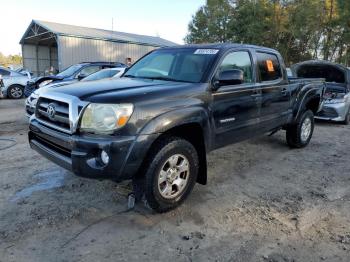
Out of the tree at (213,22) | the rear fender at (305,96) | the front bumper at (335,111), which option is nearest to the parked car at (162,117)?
the rear fender at (305,96)

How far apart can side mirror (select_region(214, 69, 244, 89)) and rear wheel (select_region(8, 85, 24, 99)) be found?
14150mm

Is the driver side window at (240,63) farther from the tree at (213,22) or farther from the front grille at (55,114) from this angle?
the tree at (213,22)

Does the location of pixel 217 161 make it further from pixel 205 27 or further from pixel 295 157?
pixel 205 27

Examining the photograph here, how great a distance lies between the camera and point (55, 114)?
3.74 meters

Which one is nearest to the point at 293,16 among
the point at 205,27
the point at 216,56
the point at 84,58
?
the point at 205,27

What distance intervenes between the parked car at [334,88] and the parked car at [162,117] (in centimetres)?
497

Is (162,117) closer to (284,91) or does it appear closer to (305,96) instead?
(284,91)

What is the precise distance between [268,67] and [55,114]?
3341mm

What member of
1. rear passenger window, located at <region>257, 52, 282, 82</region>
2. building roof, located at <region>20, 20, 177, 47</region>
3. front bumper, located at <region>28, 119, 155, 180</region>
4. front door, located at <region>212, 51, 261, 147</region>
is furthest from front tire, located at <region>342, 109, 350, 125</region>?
building roof, located at <region>20, 20, 177, 47</region>

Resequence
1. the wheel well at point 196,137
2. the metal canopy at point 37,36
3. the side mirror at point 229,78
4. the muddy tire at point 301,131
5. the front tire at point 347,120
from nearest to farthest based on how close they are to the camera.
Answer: the wheel well at point 196,137 → the side mirror at point 229,78 → the muddy tire at point 301,131 → the front tire at point 347,120 → the metal canopy at point 37,36

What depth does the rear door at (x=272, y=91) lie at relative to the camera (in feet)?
17.1

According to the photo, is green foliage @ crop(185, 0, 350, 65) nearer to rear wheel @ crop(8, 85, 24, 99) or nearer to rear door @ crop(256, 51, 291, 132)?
rear wheel @ crop(8, 85, 24, 99)

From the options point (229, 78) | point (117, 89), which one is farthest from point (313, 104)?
point (117, 89)

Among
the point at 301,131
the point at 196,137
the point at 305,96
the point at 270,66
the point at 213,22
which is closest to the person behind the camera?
the point at 196,137
